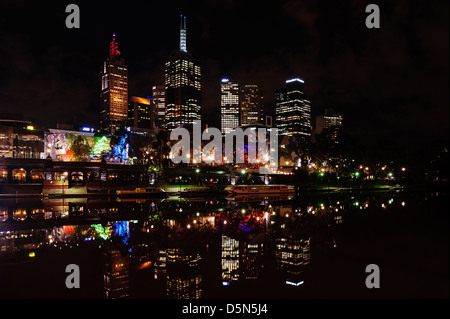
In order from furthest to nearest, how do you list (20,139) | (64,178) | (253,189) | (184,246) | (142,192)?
(20,139)
(64,178)
(253,189)
(142,192)
(184,246)

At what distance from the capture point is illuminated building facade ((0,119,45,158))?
12069 centimetres

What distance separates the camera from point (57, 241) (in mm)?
18594

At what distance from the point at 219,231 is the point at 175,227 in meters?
3.64

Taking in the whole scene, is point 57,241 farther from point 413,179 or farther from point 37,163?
point 413,179

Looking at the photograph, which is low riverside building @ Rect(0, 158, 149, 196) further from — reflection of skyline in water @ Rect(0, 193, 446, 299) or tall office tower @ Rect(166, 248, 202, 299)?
tall office tower @ Rect(166, 248, 202, 299)

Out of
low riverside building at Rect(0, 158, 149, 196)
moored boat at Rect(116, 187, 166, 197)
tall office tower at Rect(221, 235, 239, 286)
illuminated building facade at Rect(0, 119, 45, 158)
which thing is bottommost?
moored boat at Rect(116, 187, 166, 197)

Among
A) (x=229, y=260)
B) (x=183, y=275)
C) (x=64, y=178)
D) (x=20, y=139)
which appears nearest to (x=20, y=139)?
(x=20, y=139)

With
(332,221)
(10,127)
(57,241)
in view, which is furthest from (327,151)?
(10,127)

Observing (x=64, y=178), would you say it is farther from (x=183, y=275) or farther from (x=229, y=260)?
(x=183, y=275)

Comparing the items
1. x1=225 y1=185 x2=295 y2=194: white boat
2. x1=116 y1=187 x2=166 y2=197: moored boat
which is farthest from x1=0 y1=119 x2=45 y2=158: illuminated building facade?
x1=225 y1=185 x2=295 y2=194: white boat

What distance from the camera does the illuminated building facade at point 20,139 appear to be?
120688 millimetres

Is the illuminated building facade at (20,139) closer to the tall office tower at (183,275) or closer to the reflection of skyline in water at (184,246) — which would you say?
the reflection of skyline in water at (184,246)

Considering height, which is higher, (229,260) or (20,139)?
(20,139)

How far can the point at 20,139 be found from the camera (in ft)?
409
